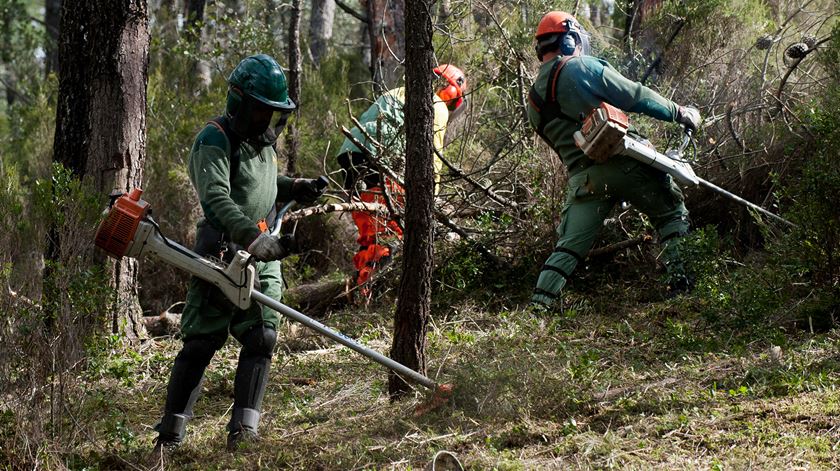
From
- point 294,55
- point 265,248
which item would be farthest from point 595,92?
point 294,55

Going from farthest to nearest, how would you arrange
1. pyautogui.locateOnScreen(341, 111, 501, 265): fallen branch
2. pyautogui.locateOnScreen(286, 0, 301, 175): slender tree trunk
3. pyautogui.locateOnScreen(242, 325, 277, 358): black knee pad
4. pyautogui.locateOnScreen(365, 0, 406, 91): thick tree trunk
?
1. pyautogui.locateOnScreen(365, 0, 406, 91): thick tree trunk
2. pyautogui.locateOnScreen(286, 0, 301, 175): slender tree trunk
3. pyautogui.locateOnScreen(341, 111, 501, 265): fallen branch
4. pyautogui.locateOnScreen(242, 325, 277, 358): black knee pad

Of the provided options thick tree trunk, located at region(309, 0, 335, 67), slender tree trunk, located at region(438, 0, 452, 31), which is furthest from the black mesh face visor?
thick tree trunk, located at region(309, 0, 335, 67)

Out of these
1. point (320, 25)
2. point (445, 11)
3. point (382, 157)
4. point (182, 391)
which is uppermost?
point (320, 25)

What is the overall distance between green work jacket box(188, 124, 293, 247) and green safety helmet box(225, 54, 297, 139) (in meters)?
0.11

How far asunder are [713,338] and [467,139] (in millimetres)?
2963

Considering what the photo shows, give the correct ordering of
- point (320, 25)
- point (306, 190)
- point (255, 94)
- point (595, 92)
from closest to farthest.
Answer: point (255, 94), point (306, 190), point (595, 92), point (320, 25)

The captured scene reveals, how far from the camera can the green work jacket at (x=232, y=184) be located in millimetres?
4262

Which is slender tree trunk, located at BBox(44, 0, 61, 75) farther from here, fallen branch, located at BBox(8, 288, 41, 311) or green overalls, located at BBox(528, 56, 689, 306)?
fallen branch, located at BBox(8, 288, 41, 311)

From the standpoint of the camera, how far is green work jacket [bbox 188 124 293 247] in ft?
14.0

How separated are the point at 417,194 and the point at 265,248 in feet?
2.64

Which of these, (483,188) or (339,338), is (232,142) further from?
(483,188)

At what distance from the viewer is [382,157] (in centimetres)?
707

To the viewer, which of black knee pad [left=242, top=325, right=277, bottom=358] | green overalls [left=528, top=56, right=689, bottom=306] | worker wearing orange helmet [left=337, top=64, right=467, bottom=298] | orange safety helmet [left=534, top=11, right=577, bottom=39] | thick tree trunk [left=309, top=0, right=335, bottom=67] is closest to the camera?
black knee pad [left=242, top=325, right=277, bottom=358]

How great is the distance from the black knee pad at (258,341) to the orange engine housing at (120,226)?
0.72m
